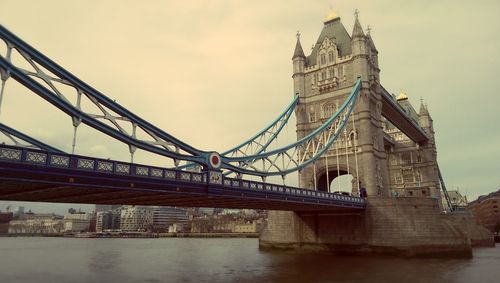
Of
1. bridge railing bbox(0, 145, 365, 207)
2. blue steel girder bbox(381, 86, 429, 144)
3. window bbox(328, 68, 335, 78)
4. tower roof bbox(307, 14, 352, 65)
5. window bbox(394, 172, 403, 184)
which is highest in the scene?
tower roof bbox(307, 14, 352, 65)

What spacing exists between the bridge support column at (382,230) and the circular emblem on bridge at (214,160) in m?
19.6

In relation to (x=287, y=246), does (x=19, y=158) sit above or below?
above

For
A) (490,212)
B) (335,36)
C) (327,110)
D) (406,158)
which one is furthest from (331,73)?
(490,212)

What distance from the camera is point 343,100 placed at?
43656 millimetres

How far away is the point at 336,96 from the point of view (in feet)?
145

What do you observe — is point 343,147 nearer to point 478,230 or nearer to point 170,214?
point 478,230

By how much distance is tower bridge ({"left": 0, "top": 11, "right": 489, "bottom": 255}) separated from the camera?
51.0 ft

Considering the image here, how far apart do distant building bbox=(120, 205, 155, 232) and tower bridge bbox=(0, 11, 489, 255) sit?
12617 centimetres

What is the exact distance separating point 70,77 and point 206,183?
845 centimetres

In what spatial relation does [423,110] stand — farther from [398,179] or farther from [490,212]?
[490,212]

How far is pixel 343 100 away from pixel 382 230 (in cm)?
1544

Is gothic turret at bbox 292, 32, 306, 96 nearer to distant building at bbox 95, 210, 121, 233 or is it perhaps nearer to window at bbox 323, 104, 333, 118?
window at bbox 323, 104, 333, 118

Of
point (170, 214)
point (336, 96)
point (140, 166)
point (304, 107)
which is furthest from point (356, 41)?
point (170, 214)

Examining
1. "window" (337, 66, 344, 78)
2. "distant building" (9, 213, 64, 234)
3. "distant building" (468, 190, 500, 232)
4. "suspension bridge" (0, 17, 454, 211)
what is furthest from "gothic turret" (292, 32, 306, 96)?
"distant building" (9, 213, 64, 234)
